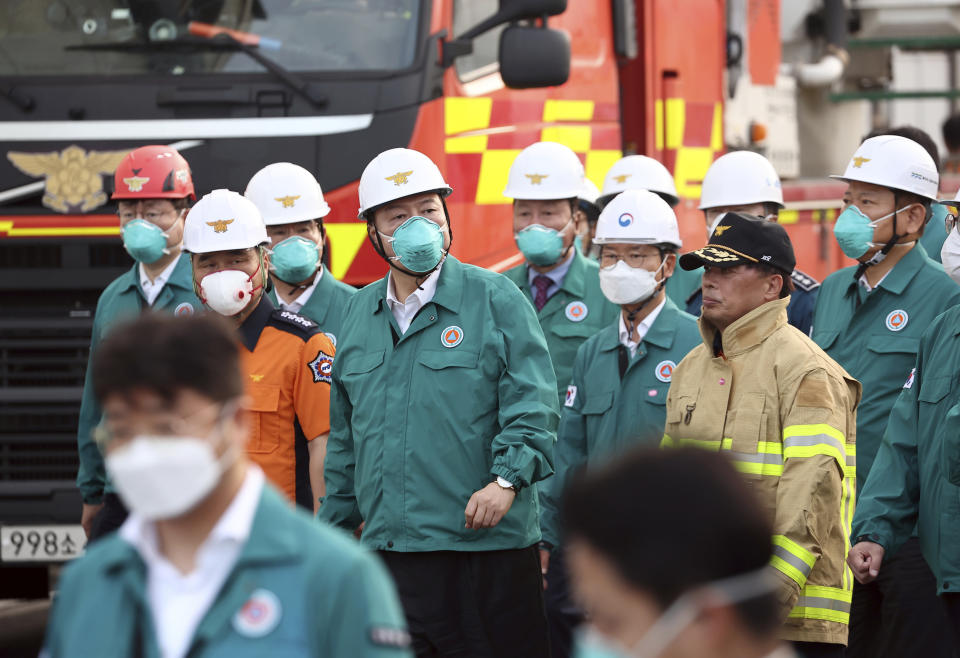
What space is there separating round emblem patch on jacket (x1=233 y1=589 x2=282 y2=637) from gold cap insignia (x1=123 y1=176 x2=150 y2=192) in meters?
4.08

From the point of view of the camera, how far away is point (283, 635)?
7.52 feet

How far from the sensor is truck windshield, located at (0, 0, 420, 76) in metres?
6.75

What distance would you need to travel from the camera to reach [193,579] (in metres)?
2.35

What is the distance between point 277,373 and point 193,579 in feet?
8.72

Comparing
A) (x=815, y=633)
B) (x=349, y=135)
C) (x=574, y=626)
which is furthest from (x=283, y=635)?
(x=349, y=135)

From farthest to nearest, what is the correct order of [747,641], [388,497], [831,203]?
[831,203] → [388,497] → [747,641]

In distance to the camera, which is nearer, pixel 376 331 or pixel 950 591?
pixel 950 591

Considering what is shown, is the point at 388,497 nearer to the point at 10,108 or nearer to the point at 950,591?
the point at 950,591

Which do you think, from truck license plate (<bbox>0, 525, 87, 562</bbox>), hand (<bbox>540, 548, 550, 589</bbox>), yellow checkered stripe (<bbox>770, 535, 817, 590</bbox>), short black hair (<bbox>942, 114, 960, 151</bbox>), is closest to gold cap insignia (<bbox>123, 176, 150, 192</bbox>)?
truck license plate (<bbox>0, 525, 87, 562</bbox>)

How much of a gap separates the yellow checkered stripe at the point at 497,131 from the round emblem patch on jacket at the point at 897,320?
2.16 meters

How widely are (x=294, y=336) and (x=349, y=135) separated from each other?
5.88ft

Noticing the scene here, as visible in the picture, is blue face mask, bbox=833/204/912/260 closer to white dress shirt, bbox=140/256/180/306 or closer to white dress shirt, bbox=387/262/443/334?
white dress shirt, bbox=387/262/443/334

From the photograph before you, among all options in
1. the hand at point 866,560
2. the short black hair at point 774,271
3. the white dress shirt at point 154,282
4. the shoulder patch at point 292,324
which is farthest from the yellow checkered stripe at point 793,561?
the white dress shirt at point 154,282

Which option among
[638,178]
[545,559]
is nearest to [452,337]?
[545,559]
